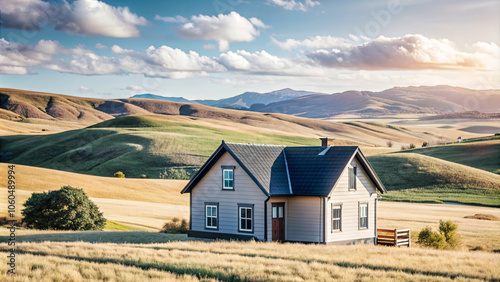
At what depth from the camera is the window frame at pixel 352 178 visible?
36938 millimetres

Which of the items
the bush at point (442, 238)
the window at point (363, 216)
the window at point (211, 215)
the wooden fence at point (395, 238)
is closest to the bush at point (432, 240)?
the bush at point (442, 238)

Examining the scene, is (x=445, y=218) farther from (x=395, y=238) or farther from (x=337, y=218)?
(x=337, y=218)

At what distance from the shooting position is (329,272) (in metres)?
20.4

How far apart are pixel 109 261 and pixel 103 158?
100 meters

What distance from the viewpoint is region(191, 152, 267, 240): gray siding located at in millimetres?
35062

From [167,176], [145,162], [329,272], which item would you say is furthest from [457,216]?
[145,162]

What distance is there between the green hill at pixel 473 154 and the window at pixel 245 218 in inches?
3084

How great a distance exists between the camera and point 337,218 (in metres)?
35.9

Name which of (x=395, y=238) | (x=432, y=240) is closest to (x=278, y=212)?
(x=395, y=238)

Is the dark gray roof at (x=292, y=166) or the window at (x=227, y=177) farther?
the window at (x=227, y=177)

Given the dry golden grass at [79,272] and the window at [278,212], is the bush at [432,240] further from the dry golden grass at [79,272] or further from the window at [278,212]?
the dry golden grass at [79,272]

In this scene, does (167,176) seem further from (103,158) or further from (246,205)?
(246,205)

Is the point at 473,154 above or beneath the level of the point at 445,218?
above

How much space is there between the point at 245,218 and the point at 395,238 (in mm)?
9805
